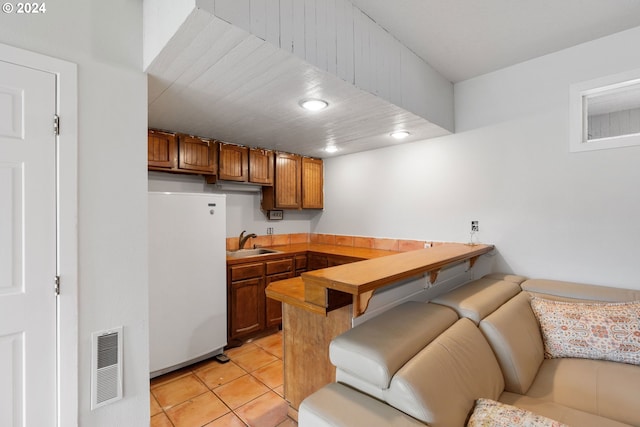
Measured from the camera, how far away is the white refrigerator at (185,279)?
238cm

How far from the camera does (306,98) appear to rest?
2068 mm

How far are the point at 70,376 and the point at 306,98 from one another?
2071 mm

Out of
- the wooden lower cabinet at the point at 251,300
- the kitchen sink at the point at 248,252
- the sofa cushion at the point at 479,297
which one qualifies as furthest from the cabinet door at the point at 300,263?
the sofa cushion at the point at 479,297

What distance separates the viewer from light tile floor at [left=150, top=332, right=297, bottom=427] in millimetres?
1958

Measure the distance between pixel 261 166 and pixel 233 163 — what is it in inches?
14.6

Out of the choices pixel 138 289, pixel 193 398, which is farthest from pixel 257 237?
pixel 138 289

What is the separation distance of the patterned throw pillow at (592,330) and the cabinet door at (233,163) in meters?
3.01

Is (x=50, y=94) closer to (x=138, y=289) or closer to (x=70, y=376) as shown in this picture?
(x=138, y=289)

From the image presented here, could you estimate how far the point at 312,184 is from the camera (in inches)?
164

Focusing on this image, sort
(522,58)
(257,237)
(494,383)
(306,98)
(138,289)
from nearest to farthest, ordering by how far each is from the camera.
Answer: (494,383) → (138,289) → (306,98) → (522,58) → (257,237)

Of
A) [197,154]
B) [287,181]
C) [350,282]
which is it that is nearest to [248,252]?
[287,181]

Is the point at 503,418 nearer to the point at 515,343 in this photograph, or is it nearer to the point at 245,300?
the point at 515,343

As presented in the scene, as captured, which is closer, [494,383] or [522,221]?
[494,383]

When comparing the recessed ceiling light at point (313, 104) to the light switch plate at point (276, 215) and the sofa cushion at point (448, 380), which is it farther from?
the light switch plate at point (276, 215)
